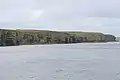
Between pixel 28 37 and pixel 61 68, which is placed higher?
pixel 28 37

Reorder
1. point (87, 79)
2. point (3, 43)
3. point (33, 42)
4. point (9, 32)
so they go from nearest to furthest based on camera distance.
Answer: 1. point (87, 79)
2. point (3, 43)
3. point (9, 32)
4. point (33, 42)

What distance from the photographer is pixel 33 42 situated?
173 meters

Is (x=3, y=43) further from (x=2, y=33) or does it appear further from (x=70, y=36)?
(x=70, y=36)

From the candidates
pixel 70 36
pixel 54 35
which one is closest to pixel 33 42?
pixel 54 35

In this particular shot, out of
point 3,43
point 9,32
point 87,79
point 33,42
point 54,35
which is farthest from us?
point 54,35

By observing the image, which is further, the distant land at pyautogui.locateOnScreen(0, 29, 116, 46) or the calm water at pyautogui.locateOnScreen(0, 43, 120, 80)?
the distant land at pyautogui.locateOnScreen(0, 29, 116, 46)

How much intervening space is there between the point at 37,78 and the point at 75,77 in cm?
333

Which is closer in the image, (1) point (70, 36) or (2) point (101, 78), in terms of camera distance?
(2) point (101, 78)

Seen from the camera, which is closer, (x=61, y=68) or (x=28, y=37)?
(x=61, y=68)

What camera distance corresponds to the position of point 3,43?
444ft

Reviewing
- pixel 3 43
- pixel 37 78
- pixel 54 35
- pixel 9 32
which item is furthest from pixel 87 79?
pixel 54 35

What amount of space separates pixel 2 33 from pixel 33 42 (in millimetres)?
36438

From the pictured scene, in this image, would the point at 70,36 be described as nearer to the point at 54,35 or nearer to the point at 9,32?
the point at 54,35

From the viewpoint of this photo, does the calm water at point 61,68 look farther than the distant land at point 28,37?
No
